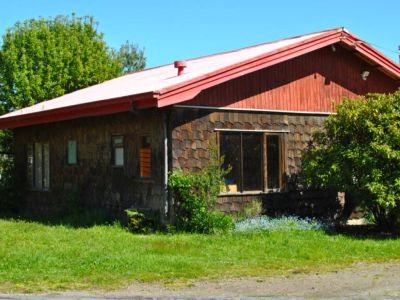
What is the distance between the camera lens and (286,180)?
1502cm

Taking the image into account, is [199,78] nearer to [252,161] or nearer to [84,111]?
[252,161]

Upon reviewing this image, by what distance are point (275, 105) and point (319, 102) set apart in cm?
159

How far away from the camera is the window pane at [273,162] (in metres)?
14.8

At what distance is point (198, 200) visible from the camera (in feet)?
42.4

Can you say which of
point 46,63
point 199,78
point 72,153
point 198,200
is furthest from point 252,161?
point 46,63

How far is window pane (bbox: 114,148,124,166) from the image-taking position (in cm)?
1478

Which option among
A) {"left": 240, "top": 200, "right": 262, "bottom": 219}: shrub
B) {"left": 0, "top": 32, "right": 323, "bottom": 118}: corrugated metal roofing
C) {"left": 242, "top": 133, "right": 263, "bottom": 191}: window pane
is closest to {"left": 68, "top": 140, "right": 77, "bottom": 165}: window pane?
{"left": 0, "top": 32, "right": 323, "bottom": 118}: corrugated metal roofing

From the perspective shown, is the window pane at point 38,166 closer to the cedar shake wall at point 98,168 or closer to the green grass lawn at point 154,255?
the cedar shake wall at point 98,168

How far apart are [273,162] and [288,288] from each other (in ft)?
23.0

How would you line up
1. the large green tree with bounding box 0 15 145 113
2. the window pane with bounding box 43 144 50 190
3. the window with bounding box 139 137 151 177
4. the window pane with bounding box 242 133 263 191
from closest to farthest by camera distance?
1. the window with bounding box 139 137 151 177
2. the window pane with bounding box 242 133 263 191
3. the window pane with bounding box 43 144 50 190
4. the large green tree with bounding box 0 15 145 113

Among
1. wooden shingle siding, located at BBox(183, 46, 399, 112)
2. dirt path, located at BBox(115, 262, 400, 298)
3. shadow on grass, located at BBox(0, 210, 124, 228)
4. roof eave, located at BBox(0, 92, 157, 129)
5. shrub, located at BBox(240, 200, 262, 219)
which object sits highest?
wooden shingle siding, located at BBox(183, 46, 399, 112)

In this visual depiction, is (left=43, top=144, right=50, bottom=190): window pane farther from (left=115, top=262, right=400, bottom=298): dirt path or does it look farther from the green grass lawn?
(left=115, top=262, right=400, bottom=298): dirt path

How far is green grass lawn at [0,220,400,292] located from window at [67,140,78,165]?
3560mm

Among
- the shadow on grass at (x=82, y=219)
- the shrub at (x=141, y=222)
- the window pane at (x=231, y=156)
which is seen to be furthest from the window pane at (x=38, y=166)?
the window pane at (x=231, y=156)
